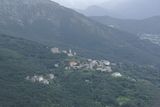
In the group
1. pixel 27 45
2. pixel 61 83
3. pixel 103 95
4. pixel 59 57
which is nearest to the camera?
pixel 103 95

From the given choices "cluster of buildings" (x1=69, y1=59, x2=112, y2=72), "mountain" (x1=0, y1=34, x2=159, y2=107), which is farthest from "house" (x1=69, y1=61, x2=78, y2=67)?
"mountain" (x1=0, y1=34, x2=159, y2=107)

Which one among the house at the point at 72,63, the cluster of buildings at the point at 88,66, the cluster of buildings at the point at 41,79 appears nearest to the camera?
the cluster of buildings at the point at 41,79

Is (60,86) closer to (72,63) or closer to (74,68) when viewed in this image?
(74,68)

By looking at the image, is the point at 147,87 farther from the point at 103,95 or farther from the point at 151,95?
the point at 103,95

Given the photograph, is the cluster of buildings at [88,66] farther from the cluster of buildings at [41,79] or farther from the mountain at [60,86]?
the cluster of buildings at [41,79]

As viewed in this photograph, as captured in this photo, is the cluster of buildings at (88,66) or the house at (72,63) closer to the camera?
the cluster of buildings at (88,66)

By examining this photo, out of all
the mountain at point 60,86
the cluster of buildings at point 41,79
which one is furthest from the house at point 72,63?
the cluster of buildings at point 41,79

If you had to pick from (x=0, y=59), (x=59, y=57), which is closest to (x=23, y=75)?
(x=0, y=59)

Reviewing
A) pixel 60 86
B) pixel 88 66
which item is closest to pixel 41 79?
pixel 60 86
